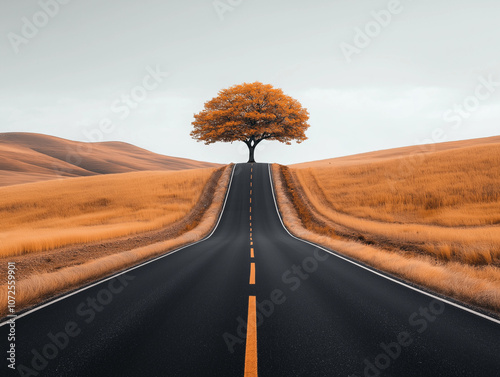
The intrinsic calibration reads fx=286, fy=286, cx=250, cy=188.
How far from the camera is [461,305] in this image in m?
5.77

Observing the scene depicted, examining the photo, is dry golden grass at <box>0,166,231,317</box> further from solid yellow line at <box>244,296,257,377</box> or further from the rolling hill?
the rolling hill

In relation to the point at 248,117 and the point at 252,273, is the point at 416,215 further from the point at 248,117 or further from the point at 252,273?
the point at 248,117

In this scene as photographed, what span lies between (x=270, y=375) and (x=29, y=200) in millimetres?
37988

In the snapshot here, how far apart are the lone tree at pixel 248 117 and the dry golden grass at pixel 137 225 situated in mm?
7707

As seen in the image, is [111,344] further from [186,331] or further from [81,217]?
[81,217]

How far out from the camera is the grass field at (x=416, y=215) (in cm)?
861

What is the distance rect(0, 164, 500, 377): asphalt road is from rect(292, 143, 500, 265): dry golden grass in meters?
7.89

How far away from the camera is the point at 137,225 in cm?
2161

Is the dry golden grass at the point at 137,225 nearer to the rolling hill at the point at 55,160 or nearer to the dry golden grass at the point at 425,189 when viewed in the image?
the dry golden grass at the point at 425,189

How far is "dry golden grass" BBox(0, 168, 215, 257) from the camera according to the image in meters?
20.0

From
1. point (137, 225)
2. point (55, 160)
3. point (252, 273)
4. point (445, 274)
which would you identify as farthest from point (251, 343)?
point (55, 160)

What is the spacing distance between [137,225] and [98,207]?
37.4 feet

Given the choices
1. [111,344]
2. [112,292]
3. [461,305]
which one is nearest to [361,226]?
[461,305]

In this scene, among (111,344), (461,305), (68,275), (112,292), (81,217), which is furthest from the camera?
(81,217)
